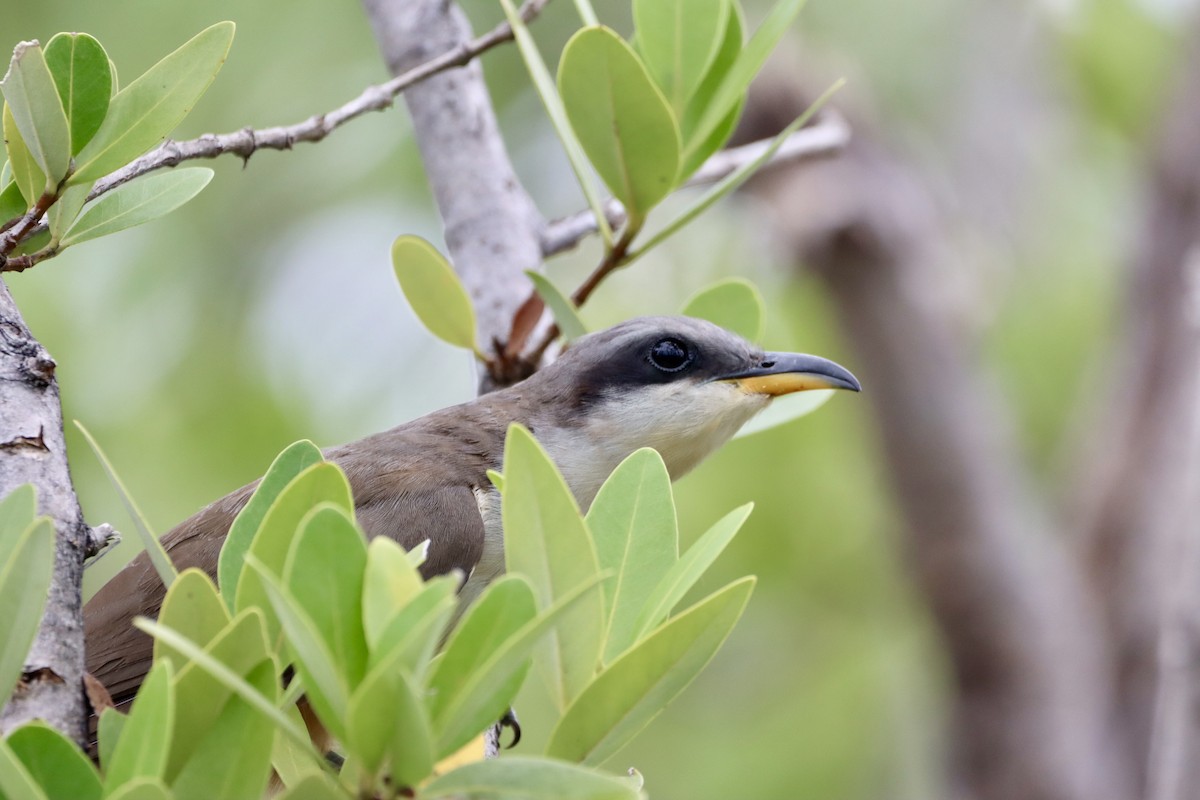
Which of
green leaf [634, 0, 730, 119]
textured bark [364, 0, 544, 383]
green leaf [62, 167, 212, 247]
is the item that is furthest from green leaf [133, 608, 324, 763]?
textured bark [364, 0, 544, 383]

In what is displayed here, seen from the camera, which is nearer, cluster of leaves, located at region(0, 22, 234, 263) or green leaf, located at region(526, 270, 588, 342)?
cluster of leaves, located at region(0, 22, 234, 263)

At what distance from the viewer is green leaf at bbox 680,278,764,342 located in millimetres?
3354

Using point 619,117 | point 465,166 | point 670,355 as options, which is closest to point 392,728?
point 619,117

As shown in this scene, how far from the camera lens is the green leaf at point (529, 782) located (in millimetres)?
1376

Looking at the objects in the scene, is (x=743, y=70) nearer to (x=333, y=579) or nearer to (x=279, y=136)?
(x=279, y=136)

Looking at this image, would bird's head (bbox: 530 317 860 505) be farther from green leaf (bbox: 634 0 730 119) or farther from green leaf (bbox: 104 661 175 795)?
green leaf (bbox: 104 661 175 795)

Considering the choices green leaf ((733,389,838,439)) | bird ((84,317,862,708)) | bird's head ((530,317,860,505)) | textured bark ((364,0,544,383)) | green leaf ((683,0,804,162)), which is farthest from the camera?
textured bark ((364,0,544,383))

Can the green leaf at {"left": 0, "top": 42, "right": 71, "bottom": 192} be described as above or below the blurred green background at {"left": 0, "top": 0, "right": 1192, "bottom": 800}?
above

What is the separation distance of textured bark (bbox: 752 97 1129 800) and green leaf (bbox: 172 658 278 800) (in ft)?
21.7

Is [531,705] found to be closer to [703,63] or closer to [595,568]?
[703,63]

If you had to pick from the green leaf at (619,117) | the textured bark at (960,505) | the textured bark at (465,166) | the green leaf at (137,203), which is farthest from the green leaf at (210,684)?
the textured bark at (960,505)

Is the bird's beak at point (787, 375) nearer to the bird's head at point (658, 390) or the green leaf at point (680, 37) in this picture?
the bird's head at point (658, 390)

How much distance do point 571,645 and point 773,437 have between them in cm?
640

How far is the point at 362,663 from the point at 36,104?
107 centimetres
